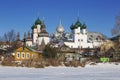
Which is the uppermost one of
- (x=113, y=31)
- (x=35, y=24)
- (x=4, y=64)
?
(x=35, y=24)

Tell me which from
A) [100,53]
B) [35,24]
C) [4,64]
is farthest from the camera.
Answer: [35,24]

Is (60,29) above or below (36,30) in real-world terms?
above

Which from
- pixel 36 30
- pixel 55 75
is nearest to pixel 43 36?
pixel 36 30

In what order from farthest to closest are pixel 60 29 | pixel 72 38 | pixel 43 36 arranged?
pixel 60 29 < pixel 72 38 < pixel 43 36

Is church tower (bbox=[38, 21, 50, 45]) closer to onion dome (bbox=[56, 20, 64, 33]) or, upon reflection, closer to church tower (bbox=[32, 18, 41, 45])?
church tower (bbox=[32, 18, 41, 45])

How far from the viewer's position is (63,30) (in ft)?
401

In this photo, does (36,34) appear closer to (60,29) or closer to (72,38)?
(72,38)

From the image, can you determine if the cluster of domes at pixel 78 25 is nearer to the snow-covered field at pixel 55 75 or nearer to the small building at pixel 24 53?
the small building at pixel 24 53

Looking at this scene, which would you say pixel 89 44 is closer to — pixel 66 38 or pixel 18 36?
pixel 66 38

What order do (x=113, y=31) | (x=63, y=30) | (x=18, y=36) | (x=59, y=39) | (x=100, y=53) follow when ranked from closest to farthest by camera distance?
(x=113, y=31)
(x=100, y=53)
(x=18, y=36)
(x=59, y=39)
(x=63, y=30)

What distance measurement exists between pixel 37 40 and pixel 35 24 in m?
6.33

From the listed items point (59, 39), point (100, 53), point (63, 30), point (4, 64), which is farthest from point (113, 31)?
point (63, 30)

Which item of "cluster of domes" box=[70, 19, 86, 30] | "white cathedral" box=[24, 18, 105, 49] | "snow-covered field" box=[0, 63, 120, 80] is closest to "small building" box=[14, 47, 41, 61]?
"white cathedral" box=[24, 18, 105, 49]

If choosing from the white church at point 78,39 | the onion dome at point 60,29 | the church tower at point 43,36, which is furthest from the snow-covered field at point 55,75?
the onion dome at point 60,29
